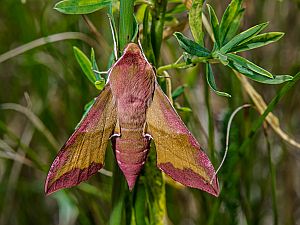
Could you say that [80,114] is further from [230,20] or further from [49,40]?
[230,20]

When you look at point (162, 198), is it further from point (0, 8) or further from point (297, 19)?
point (0, 8)

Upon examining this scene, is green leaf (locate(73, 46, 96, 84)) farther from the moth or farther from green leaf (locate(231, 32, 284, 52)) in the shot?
green leaf (locate(231, 32, 284, 52))

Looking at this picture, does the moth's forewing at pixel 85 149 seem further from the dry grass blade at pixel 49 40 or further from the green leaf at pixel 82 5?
the dry grass blade at pixel 49 40

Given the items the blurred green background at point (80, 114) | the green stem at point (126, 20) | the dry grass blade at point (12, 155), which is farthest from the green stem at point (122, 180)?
the dry grass blade at point (12, 155)

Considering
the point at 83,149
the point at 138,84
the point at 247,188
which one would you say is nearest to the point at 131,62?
the point at 138,84

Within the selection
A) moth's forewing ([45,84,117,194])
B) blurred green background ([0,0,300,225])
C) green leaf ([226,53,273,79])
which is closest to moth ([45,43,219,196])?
moth's forewing ([45,84,117,194])
